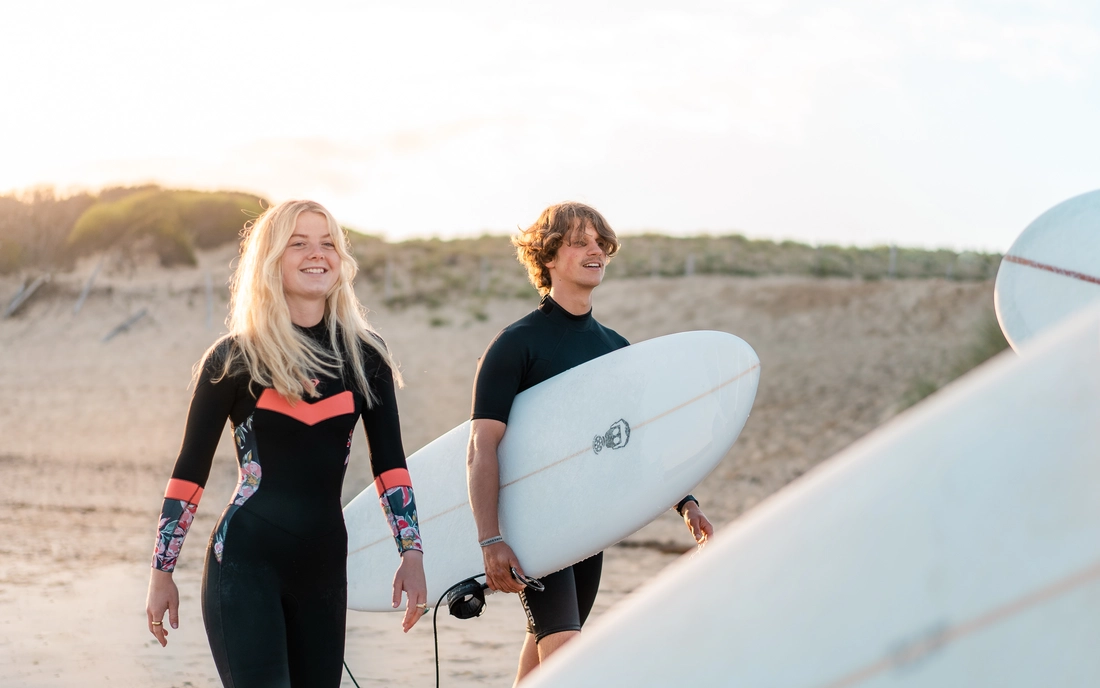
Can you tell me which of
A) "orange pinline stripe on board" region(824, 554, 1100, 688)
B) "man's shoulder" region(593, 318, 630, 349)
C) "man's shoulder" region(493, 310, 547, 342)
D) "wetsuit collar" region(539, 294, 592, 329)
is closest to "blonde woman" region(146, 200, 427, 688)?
"man's shoulder" region(493, 310, 547, 342)

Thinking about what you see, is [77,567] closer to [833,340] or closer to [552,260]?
[552,260]

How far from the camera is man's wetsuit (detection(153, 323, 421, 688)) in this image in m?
2.23

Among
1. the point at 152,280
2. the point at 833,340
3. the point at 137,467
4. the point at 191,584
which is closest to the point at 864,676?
the point at 191,584

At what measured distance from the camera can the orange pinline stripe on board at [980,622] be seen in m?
1.33

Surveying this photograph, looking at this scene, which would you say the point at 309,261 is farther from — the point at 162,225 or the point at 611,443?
the point at 162,225

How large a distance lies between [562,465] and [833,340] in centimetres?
1545

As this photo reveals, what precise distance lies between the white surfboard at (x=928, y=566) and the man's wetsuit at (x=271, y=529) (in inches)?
35.3

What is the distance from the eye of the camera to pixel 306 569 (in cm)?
233

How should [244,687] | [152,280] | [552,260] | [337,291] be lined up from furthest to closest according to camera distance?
[152,280], [552,260], [337,291], [244,687]

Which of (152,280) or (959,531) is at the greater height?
(959,531)

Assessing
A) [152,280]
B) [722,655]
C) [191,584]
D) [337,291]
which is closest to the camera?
[722,655]

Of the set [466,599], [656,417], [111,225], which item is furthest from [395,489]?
[111,225]

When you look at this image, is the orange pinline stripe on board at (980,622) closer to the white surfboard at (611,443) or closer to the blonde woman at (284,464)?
the blonde woman at (284,464)

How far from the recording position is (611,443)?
3355mm
